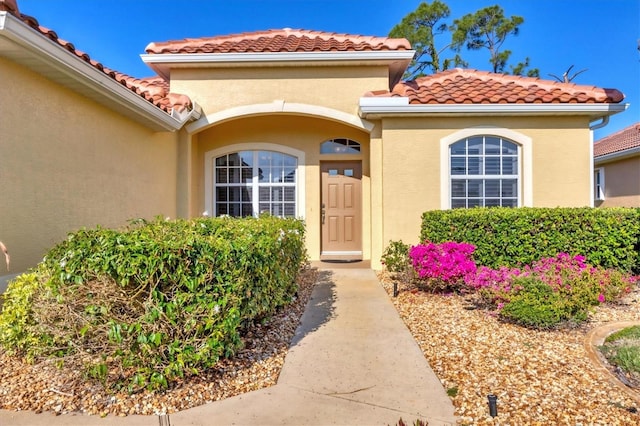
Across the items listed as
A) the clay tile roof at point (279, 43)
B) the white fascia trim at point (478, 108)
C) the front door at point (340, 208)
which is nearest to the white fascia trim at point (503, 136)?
the white fascia trim at point (478, 108)

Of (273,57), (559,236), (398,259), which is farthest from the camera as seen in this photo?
(273,57)

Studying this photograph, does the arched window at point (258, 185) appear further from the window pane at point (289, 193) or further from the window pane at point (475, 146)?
the window pane at point (475, 146)

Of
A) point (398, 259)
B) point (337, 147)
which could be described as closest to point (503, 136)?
point (398, 259)

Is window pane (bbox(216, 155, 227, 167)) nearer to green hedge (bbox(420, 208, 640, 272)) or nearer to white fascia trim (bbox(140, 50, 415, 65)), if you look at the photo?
white fascia trim (bbox(140, 50, 415, 65))

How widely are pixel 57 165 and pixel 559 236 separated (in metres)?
8.70

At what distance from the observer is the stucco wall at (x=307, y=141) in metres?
9.77

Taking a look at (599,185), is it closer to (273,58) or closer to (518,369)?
(273,58)

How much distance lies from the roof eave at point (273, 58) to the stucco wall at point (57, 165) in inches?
86.8

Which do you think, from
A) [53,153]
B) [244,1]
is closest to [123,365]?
[53,153]

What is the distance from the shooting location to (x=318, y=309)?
5.68 metres

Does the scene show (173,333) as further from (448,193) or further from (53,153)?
(448,193)

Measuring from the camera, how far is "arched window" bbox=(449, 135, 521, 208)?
8539 mm

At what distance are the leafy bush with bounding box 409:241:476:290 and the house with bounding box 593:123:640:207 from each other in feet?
39.0

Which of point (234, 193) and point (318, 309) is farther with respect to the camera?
point (234, 193)
